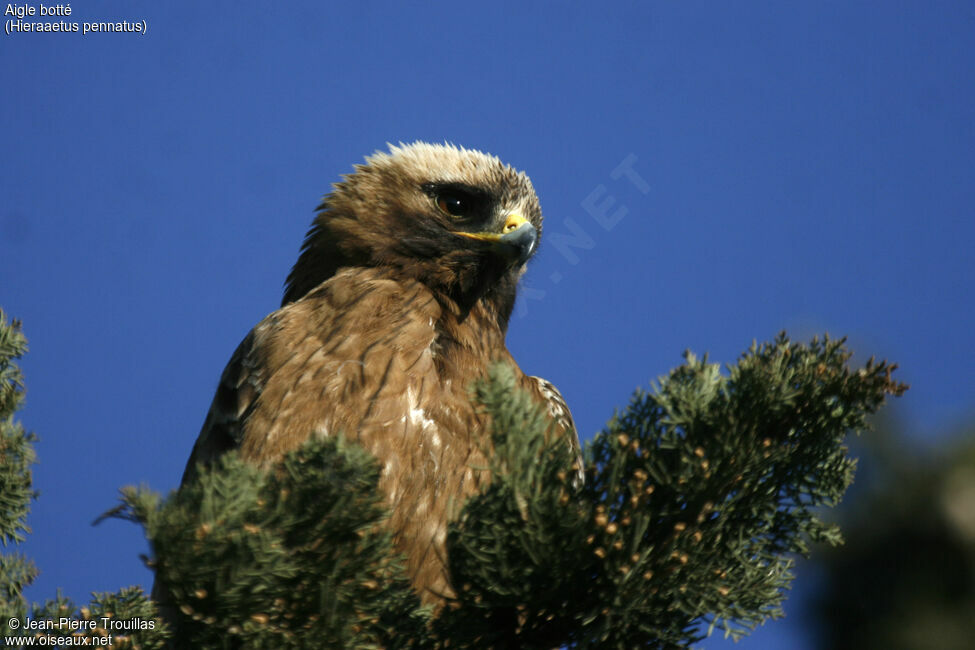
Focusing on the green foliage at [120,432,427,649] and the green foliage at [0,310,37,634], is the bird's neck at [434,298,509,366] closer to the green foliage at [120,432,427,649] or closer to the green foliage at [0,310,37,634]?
the green foliage at [0,310,37,634]

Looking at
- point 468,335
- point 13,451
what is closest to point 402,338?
point 468,335

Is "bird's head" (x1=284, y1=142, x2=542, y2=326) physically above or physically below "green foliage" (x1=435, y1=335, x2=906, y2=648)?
above

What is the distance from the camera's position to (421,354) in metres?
4.71

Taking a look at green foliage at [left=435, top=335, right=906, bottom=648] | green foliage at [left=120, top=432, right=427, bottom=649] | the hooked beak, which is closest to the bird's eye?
the hooked beak

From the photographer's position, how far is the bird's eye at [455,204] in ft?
18.8

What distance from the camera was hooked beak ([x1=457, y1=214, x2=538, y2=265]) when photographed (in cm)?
546

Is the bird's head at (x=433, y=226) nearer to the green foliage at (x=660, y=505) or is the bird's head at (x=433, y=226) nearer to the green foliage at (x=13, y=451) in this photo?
the green foliage at (x=13, y=451)

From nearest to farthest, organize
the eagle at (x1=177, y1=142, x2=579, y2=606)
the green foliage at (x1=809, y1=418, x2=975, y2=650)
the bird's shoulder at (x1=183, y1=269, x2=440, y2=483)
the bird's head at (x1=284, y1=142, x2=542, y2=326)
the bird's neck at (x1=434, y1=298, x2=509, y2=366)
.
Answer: the green foliage at (x1=809, y1=418, x2=975, y2=650) < the eagle at (x1=177, y1=142, x2=579, y2=606) < the bird's shoulder at (x1=183, y1=269, x2=440, y2=483) < the bird's neck at (x1=434, y1=298, x2=509, y2=366) < the bird's head at (x1=284, y1=142, x2=542, y2=326)

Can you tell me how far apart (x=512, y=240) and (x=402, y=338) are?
43.1 inches

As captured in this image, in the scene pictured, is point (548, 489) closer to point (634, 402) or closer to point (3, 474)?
point (634, 402)

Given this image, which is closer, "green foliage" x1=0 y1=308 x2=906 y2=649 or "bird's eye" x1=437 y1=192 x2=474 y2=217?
"green foliage" x1=0 y1=308 x2=906 y2=649

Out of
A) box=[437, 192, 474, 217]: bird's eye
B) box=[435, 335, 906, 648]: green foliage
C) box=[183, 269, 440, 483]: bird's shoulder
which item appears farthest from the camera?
box=[437, 192, 474, 217]: bird's eye

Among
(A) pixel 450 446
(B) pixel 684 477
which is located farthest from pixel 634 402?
(A) pixel 450 446

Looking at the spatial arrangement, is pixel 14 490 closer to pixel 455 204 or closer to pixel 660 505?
pixel 660 505
